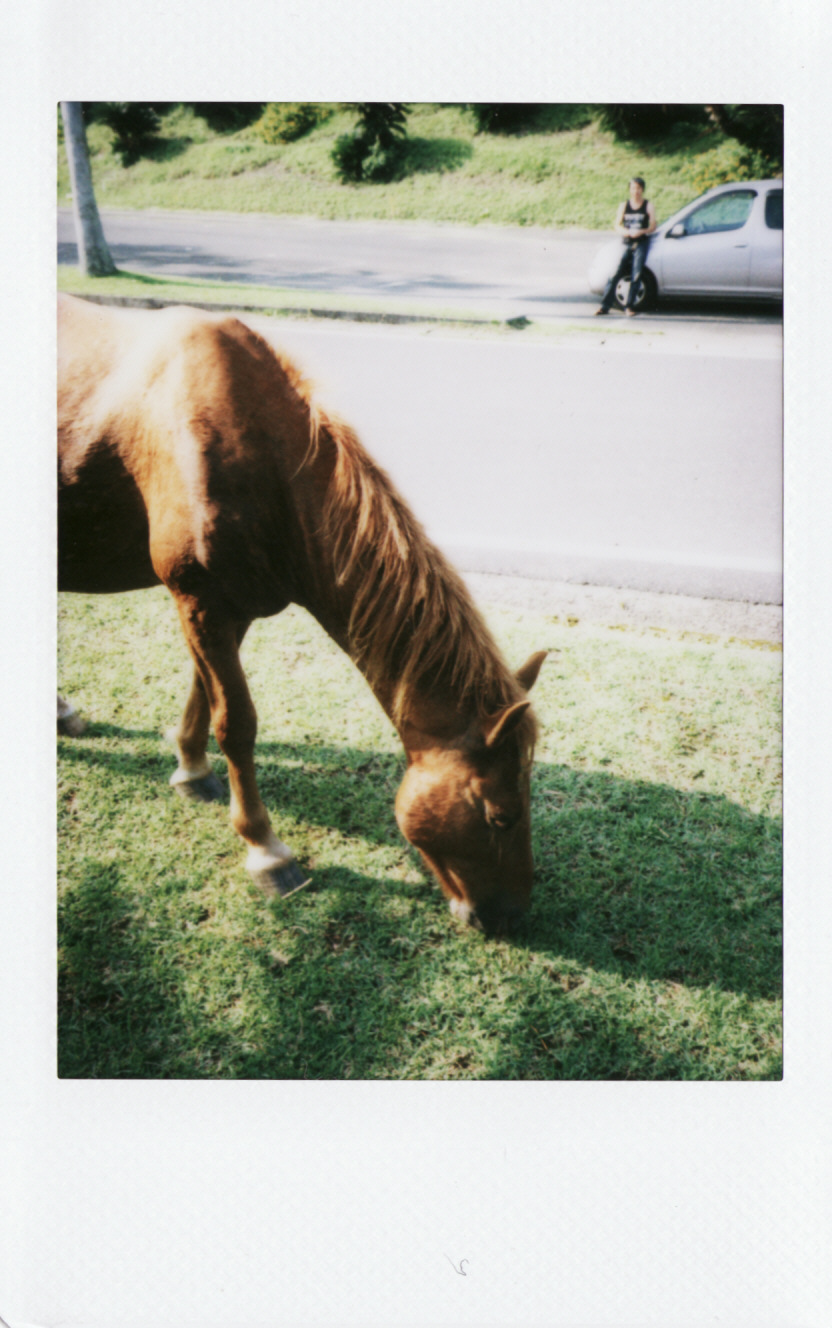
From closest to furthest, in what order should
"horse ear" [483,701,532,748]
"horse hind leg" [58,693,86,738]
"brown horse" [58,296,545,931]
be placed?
"horse ear" [483,701,532,748] → "brown horse" [58,296,545,931] → "horse hind leg" [58,693,86,738]

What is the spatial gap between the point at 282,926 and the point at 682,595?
188cm

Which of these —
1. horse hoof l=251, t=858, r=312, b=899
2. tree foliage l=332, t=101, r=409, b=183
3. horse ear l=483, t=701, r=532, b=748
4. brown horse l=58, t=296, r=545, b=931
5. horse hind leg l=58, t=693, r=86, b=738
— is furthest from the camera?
horse hind leg l=58, t=693, r=86, b=738

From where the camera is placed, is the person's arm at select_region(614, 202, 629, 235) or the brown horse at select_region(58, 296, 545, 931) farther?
the person's arm at select_region(614, 202, 629, 235)

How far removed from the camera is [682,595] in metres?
2.65

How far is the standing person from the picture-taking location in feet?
6.53

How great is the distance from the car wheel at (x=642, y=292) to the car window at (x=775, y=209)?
0.35m

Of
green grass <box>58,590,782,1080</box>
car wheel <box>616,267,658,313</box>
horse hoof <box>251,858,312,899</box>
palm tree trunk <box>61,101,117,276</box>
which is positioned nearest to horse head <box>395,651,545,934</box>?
green grass <box>58,590,782,1080</box>

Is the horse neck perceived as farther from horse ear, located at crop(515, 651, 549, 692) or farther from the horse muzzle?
the horse muzzle

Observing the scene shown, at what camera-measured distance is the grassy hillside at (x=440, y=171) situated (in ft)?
6.21

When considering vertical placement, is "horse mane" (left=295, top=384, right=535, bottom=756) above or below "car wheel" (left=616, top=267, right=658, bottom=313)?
below

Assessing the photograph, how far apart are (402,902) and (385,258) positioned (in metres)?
1.95

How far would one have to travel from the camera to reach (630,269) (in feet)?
6.91

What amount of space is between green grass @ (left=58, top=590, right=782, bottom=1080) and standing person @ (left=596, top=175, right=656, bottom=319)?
131cm
